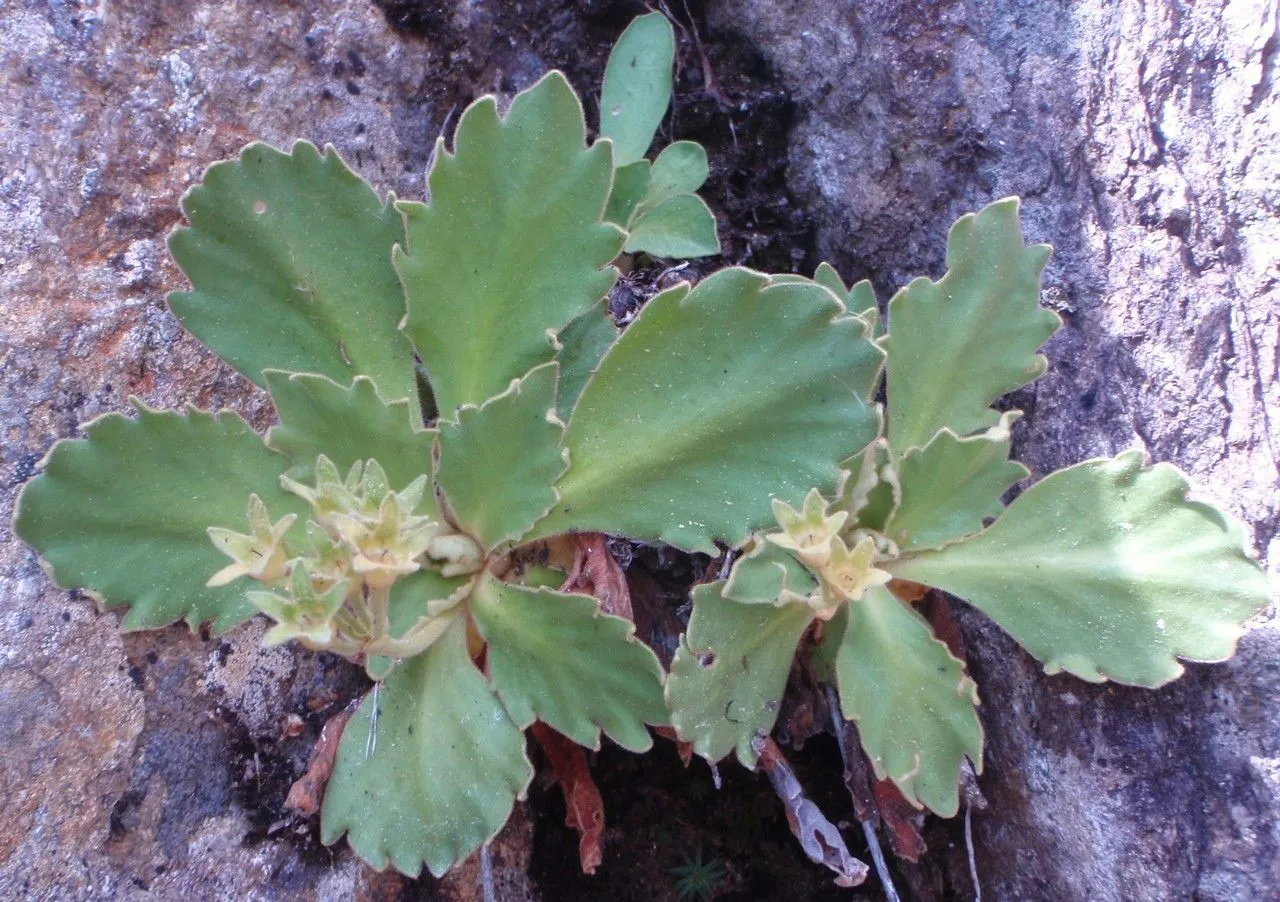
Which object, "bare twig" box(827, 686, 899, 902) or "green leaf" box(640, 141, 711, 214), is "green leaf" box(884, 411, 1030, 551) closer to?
"bare twig" box(827, 686, 899, 902)

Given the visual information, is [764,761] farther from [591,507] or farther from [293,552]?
[293,552]

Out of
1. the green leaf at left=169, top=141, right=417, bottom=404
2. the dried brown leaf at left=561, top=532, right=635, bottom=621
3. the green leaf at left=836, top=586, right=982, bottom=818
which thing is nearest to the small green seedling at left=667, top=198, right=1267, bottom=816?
the green leaf at left=836, top=586, right=982, bottom=818

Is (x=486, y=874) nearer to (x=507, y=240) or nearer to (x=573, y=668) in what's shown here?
(x=573, y=668)

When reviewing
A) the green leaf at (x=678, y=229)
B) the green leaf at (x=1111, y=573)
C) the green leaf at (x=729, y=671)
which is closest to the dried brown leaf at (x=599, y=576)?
the green leaf at (x=729, y=671)

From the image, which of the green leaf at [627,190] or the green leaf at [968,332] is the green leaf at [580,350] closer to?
the green leaf at [627,190]

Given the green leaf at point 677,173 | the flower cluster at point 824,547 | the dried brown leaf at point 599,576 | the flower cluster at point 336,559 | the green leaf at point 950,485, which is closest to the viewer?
the flower cluster at point 336,559

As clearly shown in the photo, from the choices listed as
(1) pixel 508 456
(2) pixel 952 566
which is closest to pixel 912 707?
(2) pixel 952 566

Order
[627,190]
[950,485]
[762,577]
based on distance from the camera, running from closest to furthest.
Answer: [762,577] → [950,485] → [627,190]
